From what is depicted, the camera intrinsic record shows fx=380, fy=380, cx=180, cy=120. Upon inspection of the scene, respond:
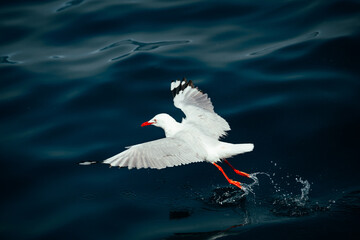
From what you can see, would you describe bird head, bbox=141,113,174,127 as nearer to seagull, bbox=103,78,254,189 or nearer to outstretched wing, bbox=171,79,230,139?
seagull, bbox=103,78,254,189

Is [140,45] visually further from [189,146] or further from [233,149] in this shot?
[233,149]

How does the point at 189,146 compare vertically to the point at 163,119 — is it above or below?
below

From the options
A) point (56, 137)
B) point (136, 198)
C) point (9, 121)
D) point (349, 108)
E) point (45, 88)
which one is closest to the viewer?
point (136, 198)

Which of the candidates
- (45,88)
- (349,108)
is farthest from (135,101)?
(349,108)

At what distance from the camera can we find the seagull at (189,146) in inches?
208

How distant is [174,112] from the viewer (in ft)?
25.5

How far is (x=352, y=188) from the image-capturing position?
5.33 m

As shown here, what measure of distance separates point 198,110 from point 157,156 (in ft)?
5.46

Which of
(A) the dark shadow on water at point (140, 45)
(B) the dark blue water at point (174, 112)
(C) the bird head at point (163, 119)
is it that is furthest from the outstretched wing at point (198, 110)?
(A) the dark shadow on water at point (140, 45)

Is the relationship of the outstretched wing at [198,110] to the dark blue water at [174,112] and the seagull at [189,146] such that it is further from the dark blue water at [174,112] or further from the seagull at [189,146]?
the dark blue water at [174,112]

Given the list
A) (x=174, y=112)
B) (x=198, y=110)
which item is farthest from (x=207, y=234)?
(x=174, y=112)

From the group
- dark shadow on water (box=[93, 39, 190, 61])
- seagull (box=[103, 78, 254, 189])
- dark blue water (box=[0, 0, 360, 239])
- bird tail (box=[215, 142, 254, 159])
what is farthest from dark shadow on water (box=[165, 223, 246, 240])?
dark shadow on water (box=[93, 39, 190, 61])

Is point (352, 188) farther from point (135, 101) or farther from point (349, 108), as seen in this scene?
point (135, 101)

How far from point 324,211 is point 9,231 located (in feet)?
14.1
